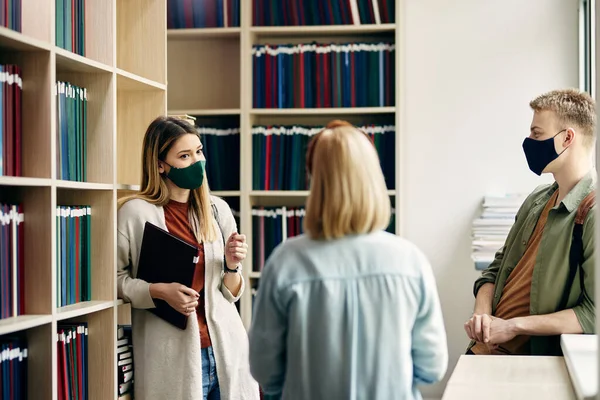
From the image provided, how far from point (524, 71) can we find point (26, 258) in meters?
3.01

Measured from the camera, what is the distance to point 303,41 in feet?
15.0

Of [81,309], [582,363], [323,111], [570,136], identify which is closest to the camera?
[582,363]

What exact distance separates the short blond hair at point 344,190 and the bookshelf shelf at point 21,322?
89 cm

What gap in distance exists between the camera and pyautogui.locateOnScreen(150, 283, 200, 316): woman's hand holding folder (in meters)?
2.60

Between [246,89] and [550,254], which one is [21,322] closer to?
[550,254]

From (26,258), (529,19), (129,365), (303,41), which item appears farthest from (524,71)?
(26,258)

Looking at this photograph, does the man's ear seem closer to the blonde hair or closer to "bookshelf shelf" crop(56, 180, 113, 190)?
the blonde hair

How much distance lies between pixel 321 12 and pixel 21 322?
8.99ft

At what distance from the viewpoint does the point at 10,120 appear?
2211 millimetres

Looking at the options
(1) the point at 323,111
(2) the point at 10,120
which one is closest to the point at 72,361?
(2) the point at 10,120

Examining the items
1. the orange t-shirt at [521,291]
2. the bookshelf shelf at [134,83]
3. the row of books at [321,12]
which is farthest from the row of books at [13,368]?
the row of books at [321,12]

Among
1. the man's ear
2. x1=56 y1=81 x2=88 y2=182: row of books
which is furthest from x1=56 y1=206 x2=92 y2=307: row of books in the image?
the man's ear

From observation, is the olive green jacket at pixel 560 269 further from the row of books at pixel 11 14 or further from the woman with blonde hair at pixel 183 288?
the row of books at pixel 11 14

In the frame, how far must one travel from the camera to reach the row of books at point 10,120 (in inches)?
85.9
